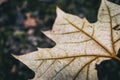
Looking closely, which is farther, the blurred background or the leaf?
the blurred background

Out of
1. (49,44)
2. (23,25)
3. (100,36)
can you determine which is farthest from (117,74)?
(23,25)

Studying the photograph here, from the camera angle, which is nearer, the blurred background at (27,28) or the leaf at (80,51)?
the leaf at (80,51)

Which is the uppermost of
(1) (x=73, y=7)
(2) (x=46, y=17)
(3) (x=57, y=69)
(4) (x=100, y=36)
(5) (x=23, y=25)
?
(4) (x=100, y=36)

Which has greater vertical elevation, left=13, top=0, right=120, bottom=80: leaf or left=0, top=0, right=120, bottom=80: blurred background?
left=13, top=0, right=120, bottom=80: leaf

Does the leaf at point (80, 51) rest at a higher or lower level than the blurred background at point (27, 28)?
higher

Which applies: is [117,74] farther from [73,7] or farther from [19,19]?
[19,19]
